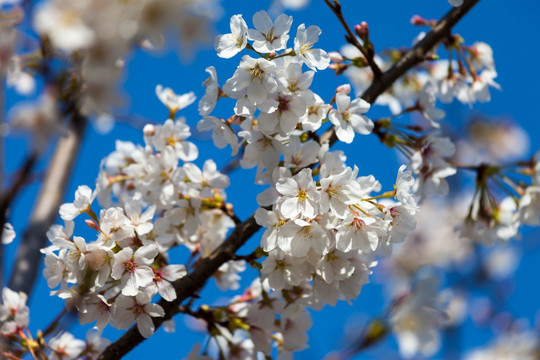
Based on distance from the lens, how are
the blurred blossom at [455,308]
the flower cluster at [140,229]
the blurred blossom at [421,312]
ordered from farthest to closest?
the blurred blossom at [421,312], the flower cluster at [140,229], the blurred blossom at [455,308]

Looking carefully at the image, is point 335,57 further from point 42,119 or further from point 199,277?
point 42,119

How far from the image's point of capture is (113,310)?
80.7 inches

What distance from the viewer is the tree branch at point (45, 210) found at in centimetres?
Answer: 294

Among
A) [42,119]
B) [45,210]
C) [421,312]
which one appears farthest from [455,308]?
[45,210]

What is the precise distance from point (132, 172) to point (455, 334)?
4.62 ft

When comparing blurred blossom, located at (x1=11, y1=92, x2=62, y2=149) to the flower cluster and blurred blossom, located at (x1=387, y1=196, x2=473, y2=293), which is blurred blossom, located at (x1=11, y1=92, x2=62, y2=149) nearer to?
the flower cluster

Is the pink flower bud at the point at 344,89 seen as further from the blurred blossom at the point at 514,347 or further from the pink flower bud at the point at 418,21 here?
the blurred blossom at the point at 514,347

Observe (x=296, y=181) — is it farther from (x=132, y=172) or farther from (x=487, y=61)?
(x=487, y=61)

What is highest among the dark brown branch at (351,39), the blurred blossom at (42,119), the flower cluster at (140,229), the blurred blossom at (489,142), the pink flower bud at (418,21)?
the blurred blossom at (489,142)

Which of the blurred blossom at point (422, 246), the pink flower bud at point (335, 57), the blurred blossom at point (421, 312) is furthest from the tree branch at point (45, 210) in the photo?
the blurred blossom at point (422, 246)

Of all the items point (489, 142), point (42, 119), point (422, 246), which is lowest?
point (42, 119)

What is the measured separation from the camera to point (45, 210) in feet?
11.0

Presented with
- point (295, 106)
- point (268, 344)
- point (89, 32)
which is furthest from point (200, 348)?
point (89, 32)

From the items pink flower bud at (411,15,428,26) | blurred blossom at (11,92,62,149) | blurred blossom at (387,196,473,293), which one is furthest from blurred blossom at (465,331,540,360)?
blurred blossom at (11,92,62,149)
